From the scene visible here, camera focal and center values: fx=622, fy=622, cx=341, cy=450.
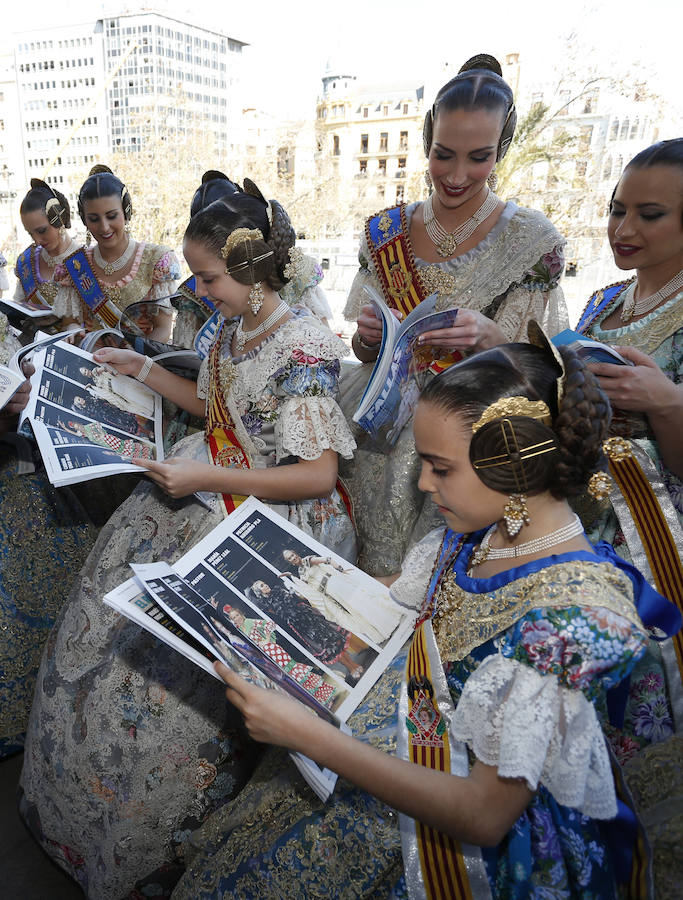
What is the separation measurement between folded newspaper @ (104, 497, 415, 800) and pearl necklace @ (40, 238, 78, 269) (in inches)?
102

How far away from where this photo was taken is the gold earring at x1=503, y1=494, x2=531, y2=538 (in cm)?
88

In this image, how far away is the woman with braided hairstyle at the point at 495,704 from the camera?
0.77 meters

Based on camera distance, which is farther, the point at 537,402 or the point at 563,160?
the point at 563,160

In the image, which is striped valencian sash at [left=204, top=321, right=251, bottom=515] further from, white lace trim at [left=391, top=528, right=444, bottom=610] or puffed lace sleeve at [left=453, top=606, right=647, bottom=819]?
puffed lace sleeve at [left=453, top=606, right=647, bottom=819]

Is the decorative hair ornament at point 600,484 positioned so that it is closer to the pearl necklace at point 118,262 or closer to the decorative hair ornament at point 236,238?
the decorative hair ornament at point 236,238

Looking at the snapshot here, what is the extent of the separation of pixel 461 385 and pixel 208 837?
3.09 ft

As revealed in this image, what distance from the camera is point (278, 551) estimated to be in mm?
1226

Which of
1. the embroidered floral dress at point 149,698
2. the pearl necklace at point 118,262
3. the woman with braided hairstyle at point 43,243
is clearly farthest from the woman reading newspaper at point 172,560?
the woman with braided hairstyle at point 43,243

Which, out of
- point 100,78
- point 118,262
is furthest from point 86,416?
point 100,78

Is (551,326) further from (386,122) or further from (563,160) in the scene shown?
(386,122)

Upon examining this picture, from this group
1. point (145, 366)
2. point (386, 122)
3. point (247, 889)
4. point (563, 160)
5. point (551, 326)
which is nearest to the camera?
point (247, 889)

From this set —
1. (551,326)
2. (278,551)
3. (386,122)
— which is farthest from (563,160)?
(386,122)

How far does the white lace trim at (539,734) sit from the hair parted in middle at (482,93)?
4.19 feet

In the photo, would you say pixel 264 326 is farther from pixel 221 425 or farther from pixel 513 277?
pixel 513 277
